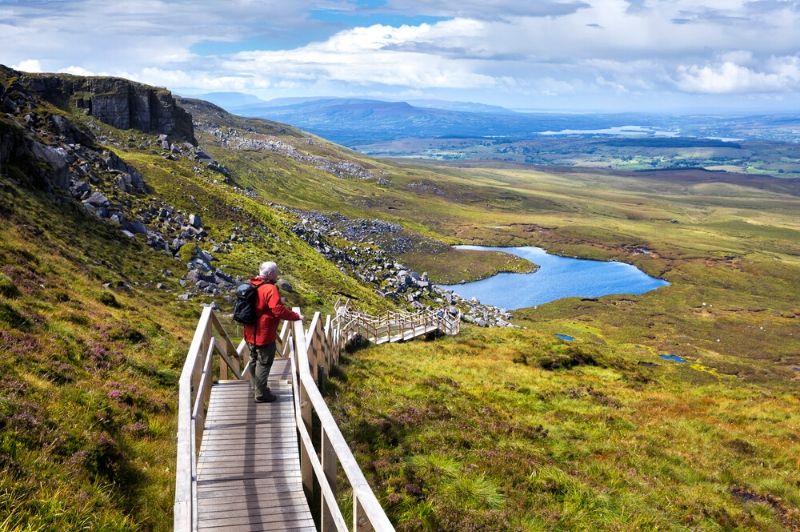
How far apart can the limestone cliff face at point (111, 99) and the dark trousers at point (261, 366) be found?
10565 centimetres

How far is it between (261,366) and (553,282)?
136 metres

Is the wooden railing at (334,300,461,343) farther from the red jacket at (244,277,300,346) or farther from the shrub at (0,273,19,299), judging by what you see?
the red jacket at (244,277,300,346)

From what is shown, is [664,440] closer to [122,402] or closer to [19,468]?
[122,402]

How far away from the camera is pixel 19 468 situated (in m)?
7.08

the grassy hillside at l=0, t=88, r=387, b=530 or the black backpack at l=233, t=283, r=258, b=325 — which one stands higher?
the black backpack at l=233, t=283, r=258, b=325

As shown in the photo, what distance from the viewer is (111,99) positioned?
10094cm

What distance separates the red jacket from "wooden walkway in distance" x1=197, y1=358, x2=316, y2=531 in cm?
143

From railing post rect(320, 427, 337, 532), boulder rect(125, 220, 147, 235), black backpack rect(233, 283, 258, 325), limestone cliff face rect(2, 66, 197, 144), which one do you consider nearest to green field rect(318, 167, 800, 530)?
railing post rect(320, 427, 337, 532)

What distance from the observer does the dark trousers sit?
36.9 ft

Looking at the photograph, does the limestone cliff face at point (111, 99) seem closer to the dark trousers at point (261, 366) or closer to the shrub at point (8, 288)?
the shrub at point (8, 288)

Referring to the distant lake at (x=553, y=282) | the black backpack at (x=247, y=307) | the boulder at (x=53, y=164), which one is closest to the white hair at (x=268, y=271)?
the black backpack at (x=247, y=307)

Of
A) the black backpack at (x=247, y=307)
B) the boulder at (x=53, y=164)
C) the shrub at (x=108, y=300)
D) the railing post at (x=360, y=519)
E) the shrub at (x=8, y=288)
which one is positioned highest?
the boulder at (x=53, y=164)

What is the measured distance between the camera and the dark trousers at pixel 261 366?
11234 millimetres

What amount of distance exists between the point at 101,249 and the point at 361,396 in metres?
26.0
